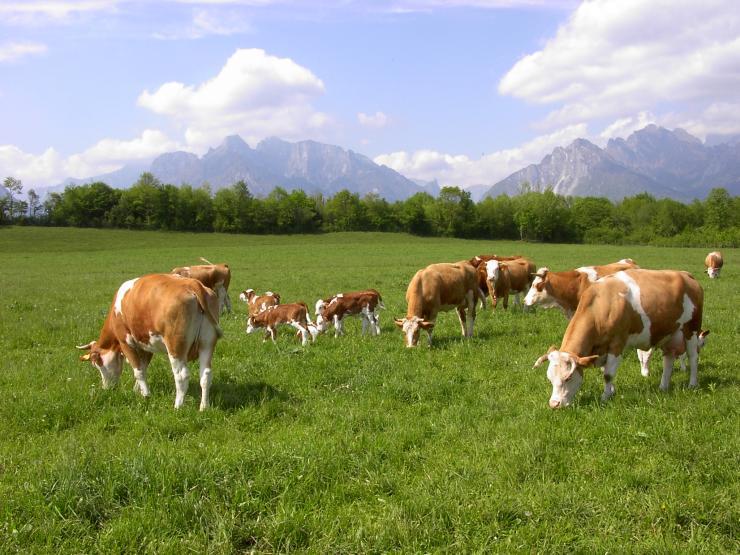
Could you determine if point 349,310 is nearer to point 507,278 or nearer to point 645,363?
point 507,278

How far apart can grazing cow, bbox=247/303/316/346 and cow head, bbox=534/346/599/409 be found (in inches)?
268

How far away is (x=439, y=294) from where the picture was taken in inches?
517

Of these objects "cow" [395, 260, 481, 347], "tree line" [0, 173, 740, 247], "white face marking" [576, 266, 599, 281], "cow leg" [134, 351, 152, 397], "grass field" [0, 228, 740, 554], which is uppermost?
"tree line" [0, 173, 740, 247]

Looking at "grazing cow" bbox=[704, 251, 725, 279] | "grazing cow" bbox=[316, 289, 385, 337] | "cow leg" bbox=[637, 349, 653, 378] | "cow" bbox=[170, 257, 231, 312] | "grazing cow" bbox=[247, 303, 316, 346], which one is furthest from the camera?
"grazing cow" bbox=[704, 251, 725, 279]

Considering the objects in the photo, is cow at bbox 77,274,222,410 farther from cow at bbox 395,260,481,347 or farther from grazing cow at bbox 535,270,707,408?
cow at bbox 395,260,481,347

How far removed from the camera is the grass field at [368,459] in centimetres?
468

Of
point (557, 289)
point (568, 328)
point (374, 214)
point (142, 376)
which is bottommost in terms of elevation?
point (142, 376)

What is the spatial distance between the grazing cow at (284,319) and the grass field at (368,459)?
8.35ft

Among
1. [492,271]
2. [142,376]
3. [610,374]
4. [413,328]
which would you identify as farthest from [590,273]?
[142,376]

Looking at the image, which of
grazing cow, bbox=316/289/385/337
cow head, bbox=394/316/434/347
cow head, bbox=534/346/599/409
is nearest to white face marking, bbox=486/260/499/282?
grazing cow, bbox=316/289/385/337

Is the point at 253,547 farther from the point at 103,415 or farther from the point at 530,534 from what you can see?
the point at 103,415

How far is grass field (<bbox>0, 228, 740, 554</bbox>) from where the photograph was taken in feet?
15.3

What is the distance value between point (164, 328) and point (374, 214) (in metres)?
110

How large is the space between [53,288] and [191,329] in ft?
73.6
